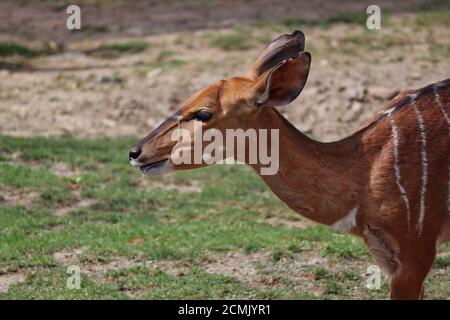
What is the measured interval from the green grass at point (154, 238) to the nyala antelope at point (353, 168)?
1445 millimetres

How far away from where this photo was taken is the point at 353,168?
4.95 m

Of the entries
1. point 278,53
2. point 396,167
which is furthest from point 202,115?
point 396,167

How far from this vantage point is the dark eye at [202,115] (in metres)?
4.83

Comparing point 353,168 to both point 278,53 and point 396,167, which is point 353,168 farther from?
point 278,53

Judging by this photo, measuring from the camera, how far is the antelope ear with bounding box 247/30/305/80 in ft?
16.4

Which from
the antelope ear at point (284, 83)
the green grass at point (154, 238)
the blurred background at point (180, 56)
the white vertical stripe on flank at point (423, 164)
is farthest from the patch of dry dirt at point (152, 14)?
the antelope ear at point (284, 83)

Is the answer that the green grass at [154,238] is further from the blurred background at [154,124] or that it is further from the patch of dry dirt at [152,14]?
the patch of dry dirt at [152,14]

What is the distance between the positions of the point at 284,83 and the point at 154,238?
272cm

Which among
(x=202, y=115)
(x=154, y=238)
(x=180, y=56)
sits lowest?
(x=154, y=238)

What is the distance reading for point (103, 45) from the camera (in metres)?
12.7

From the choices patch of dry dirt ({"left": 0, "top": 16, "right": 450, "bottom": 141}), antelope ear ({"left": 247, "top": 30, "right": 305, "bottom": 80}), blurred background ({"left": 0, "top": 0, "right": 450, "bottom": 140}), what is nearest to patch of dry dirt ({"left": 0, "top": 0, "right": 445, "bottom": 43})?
blurred background ({"left": 0, "top": 0, "right": 450, "bottom": 140})

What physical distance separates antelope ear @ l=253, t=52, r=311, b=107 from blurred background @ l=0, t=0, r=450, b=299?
178cm

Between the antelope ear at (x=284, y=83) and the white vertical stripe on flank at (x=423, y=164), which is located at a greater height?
the antelope ear at (x=284, y=83)
